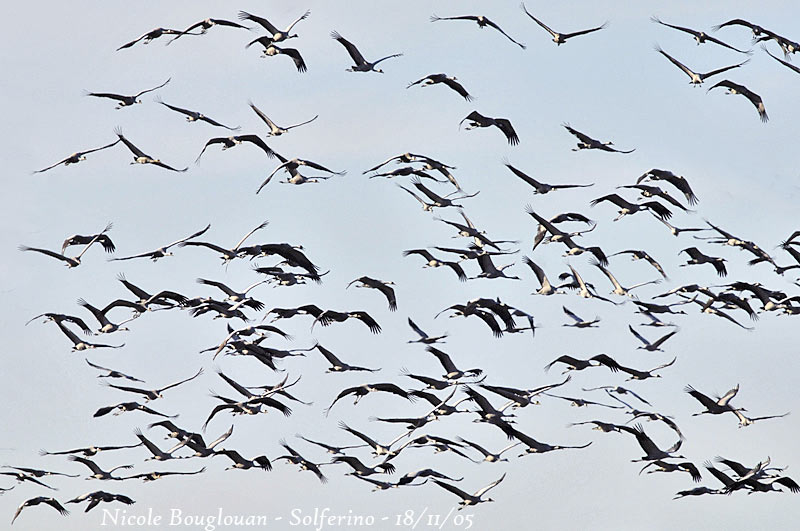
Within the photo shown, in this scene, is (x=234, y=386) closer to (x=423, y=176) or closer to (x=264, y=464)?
(x=264, y=464)

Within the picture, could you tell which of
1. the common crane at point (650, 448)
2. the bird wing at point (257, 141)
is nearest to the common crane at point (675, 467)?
the common crane at point (650, 448)

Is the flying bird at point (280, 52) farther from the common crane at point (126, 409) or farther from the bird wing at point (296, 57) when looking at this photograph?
the common crane at point (126, 409)

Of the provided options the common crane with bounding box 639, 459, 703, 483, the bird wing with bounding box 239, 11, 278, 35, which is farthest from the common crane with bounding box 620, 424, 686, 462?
the bird wing with bounding box 239, 11, 278, 35

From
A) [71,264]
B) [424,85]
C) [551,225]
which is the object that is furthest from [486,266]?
[71,264]

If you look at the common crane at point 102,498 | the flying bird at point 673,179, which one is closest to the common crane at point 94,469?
the common crane at point 102,498

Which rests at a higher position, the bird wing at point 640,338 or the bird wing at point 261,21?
the bird wing at point 261,21

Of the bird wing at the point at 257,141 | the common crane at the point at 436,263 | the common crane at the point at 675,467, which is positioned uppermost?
the bird wing at the point at 257,141

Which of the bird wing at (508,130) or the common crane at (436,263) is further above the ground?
the bird wing at (508,130)

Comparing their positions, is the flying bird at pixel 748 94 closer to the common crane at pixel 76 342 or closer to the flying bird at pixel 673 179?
the flying bird at pixel 673 179

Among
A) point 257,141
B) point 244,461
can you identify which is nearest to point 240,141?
point 257,141

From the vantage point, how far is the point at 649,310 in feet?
249

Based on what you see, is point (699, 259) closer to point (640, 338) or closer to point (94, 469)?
point (640, 338)

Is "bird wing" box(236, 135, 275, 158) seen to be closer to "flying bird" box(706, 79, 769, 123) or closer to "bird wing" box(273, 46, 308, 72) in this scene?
"bird wing" box(273, 46, 308, 72)

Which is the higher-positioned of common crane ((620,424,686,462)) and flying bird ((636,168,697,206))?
flying bird ((636,168,697,206))
